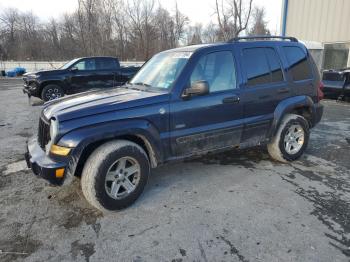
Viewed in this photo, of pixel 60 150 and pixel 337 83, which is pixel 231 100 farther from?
pixel 337 83

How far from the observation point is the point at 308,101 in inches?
191

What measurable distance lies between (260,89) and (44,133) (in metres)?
2.90

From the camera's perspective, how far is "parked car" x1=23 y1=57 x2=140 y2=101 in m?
10.8

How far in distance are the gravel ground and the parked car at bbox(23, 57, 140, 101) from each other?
6.47 meters

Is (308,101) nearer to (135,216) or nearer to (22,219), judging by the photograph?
(135,216)

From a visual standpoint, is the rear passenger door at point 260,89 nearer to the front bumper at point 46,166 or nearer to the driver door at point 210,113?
the driver door at point 210,113

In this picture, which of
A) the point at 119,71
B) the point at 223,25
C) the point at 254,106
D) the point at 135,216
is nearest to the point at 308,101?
the point at 254,106

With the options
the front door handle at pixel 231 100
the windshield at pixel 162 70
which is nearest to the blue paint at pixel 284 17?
the windshield at pixel 162 70

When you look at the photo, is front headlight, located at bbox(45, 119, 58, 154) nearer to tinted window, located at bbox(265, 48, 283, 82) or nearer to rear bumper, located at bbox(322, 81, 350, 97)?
tinted window, located at bbox(265, 48, 283, 82)

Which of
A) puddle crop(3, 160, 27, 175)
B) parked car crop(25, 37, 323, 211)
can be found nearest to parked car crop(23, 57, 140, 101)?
puddle crop(3, 160, 27, 175)

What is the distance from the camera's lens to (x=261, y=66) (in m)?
4.35

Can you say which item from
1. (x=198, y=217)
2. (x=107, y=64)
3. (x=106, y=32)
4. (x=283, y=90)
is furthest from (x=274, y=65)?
(x=106, y=32)

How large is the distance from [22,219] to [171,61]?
262cm

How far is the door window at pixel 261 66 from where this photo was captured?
4199mm
